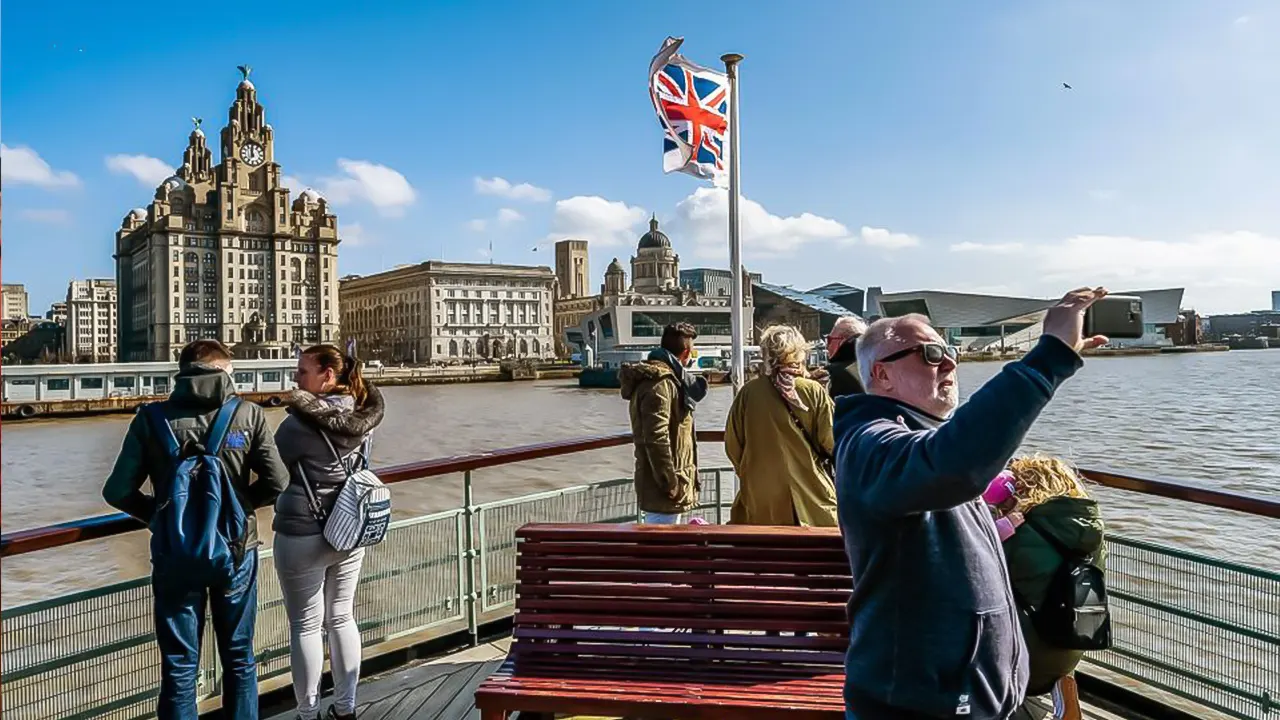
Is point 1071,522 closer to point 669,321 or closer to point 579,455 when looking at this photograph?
point 579,455

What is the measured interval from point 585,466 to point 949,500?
20.5m

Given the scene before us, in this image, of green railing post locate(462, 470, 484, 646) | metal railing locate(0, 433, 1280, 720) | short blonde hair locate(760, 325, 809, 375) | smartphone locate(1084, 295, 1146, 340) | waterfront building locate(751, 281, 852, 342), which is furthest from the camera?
waterfront building locate(751, 281, 852, 342)

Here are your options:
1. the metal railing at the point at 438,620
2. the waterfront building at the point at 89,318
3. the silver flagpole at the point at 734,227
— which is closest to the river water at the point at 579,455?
the metal railing at the point at 438,620

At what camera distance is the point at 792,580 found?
9.87 feet

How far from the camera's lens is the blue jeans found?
10.4 ft

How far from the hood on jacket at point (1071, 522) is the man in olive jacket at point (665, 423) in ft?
7.34

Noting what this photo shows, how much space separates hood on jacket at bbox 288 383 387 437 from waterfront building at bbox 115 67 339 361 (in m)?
105

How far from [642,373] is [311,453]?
6.11 ft

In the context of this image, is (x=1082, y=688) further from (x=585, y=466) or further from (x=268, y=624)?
(x=585, y=466)

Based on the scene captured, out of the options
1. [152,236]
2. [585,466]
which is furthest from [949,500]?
[152,236]

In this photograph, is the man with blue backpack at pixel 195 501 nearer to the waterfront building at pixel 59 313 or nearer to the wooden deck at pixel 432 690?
the wooden deck at pixel 432 690

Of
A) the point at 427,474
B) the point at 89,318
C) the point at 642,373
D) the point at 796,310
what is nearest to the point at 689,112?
the point at 642,373

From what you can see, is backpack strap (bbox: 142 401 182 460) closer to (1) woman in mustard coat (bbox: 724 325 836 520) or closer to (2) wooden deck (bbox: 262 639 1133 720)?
(2) wooden deck (bbox: 262 639 1133 720)

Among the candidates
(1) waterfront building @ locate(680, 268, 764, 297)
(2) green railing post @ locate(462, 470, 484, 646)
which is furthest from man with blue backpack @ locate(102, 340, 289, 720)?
(1) waterfront building @ locate(680, 268, 764, 297)
